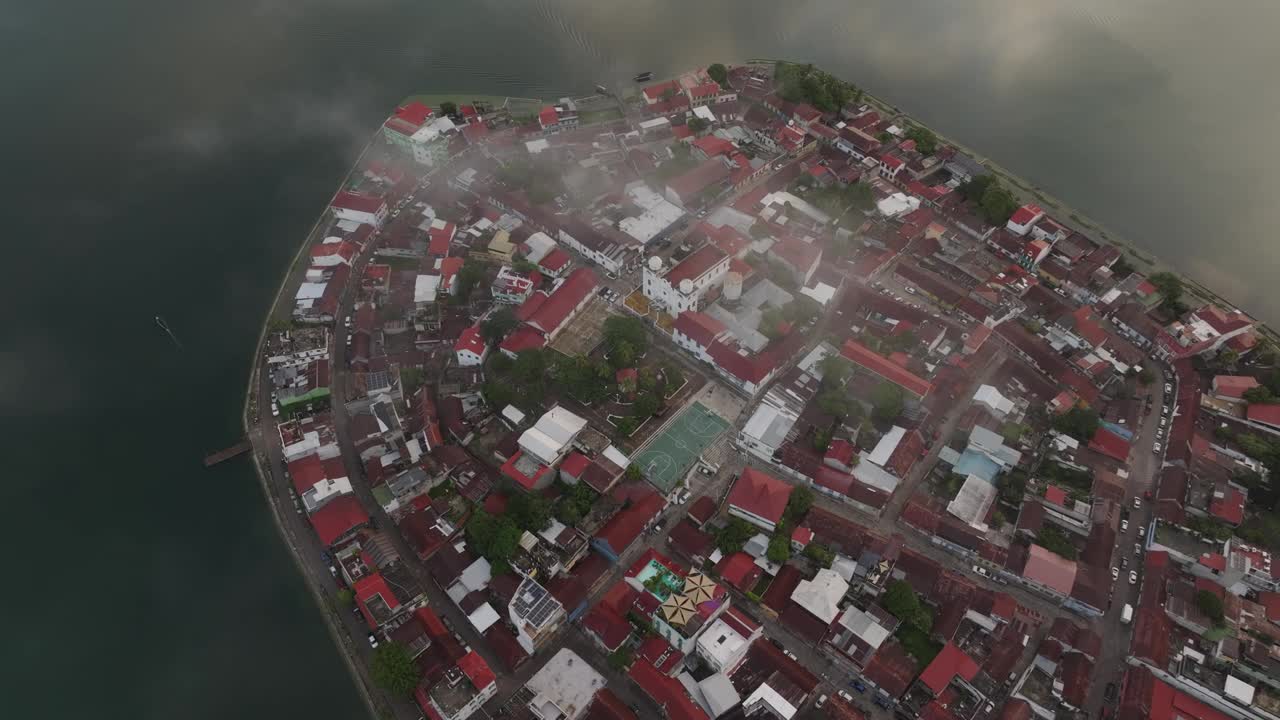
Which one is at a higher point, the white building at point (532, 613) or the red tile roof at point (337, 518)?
the white building at point (532, 613)

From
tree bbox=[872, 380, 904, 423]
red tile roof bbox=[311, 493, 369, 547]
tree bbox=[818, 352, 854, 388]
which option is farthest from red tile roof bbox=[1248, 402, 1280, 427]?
red tile roof bbox=[311, 493, 369, 547]

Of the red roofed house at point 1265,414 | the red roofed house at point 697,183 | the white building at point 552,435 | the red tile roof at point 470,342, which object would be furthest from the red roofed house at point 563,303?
the red roofed house at point 1265,414

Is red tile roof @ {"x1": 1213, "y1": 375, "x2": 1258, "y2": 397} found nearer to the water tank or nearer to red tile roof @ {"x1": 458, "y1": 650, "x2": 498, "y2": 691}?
the water tank

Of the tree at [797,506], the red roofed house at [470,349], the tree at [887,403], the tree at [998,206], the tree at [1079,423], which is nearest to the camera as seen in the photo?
the tree at [797,506]

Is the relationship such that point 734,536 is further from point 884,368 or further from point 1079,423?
point 1079,423

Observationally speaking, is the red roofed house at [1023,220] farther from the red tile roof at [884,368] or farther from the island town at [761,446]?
the red tile roof at [884,368]

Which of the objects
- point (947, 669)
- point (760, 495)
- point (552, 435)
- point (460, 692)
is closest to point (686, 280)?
point (552, 435)
